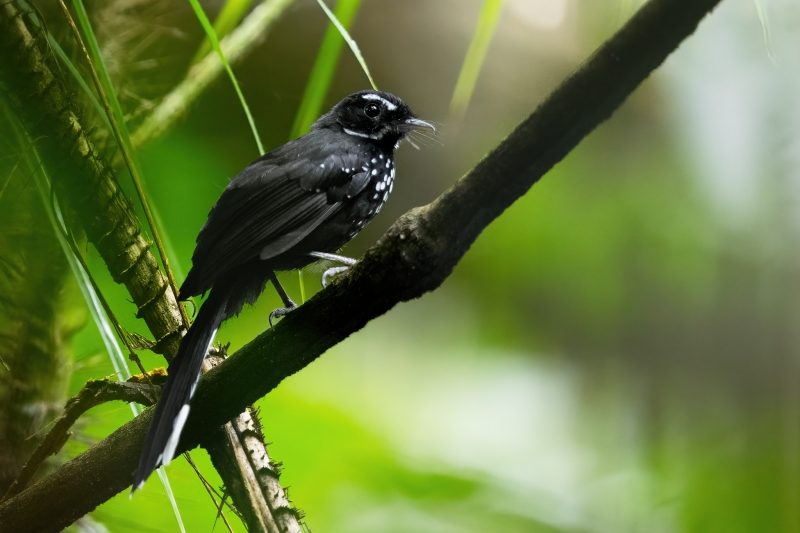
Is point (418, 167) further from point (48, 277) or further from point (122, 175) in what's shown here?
point (48, 277)

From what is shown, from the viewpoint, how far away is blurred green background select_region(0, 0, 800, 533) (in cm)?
158

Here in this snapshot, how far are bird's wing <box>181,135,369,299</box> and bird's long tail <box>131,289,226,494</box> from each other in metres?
0.07

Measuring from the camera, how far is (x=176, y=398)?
104 centimetres

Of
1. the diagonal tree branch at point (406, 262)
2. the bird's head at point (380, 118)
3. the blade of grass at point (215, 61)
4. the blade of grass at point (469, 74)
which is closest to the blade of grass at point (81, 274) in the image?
the diagonal tree branch at point (406, 262)

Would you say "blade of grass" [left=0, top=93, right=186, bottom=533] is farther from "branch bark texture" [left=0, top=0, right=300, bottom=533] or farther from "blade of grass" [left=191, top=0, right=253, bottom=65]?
"blade of grass" [left=191, top=0, right=253, bottom=65]

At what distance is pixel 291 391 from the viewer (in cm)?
159

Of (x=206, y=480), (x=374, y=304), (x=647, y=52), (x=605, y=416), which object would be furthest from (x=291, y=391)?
(x=647, y=52)

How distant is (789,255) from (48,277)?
189 centimetres

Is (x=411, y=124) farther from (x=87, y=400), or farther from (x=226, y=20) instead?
(x=87, y=400)

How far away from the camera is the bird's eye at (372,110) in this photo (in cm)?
136

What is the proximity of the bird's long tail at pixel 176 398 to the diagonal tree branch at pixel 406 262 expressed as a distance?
0.14 feet

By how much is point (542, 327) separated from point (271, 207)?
106 cm

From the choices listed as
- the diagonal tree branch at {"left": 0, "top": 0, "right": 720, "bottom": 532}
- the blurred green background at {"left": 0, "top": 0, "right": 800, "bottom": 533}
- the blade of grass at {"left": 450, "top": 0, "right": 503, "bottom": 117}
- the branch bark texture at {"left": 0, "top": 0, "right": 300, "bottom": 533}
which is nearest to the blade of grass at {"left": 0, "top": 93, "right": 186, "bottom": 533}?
the branch bark texture at {"left": 0, "top": 0, "right": 300, "bottom": 533}

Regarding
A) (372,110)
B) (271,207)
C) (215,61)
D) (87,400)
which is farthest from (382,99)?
(87,400)
